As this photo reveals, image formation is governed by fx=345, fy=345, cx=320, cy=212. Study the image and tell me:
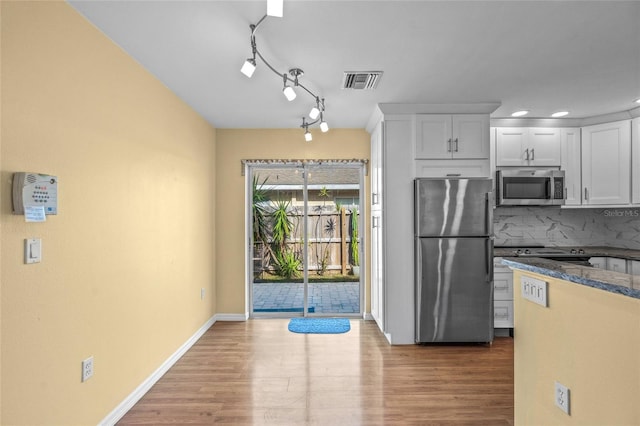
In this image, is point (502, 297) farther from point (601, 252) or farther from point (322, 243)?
point (322, 243)

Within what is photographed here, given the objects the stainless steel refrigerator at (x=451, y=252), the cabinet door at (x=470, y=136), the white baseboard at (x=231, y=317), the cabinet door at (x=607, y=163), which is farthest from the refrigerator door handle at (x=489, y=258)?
the white baseboard at (x=231, y=317)

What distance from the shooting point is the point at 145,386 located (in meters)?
2.66

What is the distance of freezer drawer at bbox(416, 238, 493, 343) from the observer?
357cm

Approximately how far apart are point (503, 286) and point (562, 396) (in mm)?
2343

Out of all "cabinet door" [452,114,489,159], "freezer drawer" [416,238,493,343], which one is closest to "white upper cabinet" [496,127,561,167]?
"cabinet door" [452,114,489,159]

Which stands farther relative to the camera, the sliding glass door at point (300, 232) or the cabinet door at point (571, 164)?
the sliding glass door at point (300, 232)

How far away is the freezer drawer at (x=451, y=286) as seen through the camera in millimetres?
3568

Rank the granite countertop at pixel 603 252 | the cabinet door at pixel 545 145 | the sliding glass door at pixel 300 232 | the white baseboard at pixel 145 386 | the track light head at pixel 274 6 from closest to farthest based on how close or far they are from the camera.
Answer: the track light head at pixel 274 6 → the white baseboard at pixel 145 386 → the granite countertop at pixel 603 252 → the cabinet door at pixel 545 145 → the sliding glass door at pixel 300 232

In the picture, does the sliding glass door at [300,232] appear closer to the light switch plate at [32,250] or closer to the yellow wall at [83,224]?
the yellow wall at [83,224]

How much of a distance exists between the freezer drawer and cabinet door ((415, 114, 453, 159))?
0.91 m

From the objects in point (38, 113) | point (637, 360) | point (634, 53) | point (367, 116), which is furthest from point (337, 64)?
point (637, 360)

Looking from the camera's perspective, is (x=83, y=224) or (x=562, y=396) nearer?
(x=562, y=396)

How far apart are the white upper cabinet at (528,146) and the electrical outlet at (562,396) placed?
2863mm

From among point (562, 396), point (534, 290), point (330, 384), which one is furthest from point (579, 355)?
point (330, 384)
